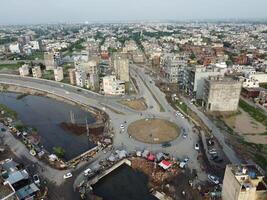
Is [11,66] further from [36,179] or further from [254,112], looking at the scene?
[254,112]

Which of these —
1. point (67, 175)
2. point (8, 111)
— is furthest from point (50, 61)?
point (67, 175)

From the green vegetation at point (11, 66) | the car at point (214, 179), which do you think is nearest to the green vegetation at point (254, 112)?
the car at point (214, 179)

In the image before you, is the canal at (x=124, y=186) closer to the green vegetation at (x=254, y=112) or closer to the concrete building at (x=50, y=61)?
the green vegetation at (x=254, y=112)

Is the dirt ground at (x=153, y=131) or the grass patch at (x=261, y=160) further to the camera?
the dirt ground at (x=153, y=131)

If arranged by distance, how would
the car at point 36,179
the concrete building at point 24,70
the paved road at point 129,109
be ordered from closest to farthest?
the car at point 36,179 < the paved road at point 129,109 < the concrete building at point 24,70

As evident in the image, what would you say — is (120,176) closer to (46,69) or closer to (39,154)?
(39,154)

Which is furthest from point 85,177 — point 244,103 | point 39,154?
point 244,103

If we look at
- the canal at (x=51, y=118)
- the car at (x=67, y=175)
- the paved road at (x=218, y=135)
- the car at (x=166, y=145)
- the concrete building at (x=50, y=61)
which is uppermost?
the concrete building at (x=50, y=61)

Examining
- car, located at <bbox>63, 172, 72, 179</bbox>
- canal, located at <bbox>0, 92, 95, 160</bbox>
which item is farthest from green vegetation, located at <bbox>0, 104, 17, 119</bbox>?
car, located at <bbox>63, 172, 72, 179</bbox>

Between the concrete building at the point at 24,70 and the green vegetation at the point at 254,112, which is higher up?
the concrete building at the point at 24,70
